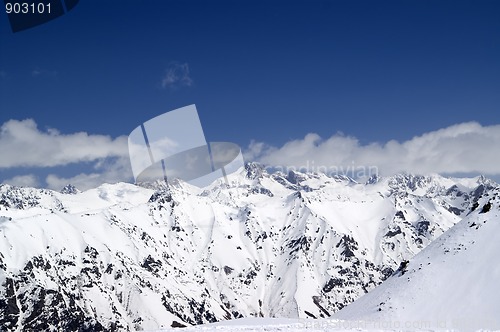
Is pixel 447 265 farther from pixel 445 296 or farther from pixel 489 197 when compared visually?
pixel 489 197

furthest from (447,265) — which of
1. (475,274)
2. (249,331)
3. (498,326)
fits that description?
(249,331)

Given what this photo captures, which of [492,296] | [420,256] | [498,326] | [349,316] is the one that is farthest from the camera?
[420,256]

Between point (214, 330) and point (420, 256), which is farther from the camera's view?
point (420, 256)

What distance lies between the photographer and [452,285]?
281 feet

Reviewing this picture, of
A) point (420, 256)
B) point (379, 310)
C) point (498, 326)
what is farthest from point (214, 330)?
point (420, 256)

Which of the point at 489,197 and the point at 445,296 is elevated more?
the point at 489,197

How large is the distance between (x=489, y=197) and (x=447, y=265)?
30046 millimetres

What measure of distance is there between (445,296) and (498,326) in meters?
17.0

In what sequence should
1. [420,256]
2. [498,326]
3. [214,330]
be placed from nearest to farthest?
[214,330], [498,326], [420,256]

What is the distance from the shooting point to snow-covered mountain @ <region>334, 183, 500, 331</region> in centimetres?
7444

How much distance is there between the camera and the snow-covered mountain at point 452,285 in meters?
74.4

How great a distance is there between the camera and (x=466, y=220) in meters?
111

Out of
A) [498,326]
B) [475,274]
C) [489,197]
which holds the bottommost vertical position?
[498,326]

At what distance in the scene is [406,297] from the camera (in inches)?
3452
